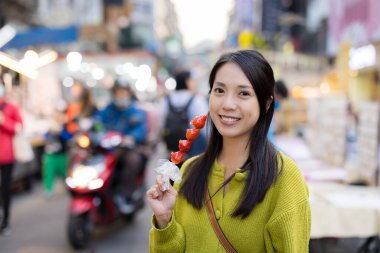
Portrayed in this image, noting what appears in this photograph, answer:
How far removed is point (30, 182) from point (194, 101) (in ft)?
15.2

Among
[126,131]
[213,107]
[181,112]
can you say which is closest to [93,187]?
[126,131]

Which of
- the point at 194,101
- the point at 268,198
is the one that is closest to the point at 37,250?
the point at 194,101

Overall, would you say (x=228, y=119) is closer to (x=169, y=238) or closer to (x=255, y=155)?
(x=255, y=155)

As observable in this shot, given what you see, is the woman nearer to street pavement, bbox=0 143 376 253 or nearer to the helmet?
street pavement, bbox=0 143 376 253

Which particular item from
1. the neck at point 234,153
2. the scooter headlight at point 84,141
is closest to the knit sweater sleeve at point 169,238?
the neck at point 234,153

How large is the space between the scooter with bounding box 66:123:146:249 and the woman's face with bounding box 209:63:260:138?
3.65m

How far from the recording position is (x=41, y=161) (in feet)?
30.7

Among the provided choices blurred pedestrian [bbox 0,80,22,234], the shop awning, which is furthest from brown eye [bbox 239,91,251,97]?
the shop awning

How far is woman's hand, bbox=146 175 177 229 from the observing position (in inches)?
72.9

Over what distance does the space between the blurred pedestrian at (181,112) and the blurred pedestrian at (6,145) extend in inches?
79.1

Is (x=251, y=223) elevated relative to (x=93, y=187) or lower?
elevated

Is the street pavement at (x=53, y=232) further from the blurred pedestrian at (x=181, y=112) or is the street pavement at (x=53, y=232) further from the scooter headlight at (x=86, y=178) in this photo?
the blurred pedestrian at (x=181, y=112)

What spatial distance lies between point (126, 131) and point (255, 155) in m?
4.43

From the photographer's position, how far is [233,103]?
181 cm
